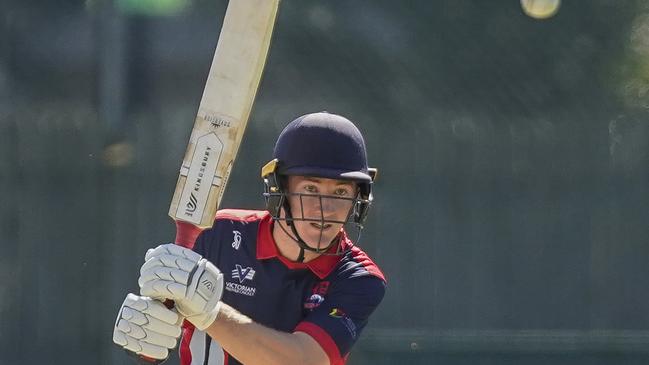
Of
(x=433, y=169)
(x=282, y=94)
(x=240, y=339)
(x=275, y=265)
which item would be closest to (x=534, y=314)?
(x=433, y=169)

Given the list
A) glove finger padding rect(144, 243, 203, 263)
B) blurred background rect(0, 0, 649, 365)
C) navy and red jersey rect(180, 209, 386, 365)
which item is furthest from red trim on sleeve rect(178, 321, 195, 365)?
blurred background rect(0, 0, 649, 365)

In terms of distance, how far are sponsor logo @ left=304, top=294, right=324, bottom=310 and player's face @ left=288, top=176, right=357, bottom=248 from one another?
0.18m

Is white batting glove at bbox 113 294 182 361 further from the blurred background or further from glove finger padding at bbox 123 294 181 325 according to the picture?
the blurred background

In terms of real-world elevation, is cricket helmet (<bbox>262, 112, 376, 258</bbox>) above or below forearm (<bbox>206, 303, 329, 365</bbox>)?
above

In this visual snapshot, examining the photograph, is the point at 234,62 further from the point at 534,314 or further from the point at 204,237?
the point at 534,314

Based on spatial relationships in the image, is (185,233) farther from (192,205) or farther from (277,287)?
(277,287)

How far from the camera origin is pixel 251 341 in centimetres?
283

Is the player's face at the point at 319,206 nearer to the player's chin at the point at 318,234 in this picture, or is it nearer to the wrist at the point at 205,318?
the player's chin at the point at 318,234

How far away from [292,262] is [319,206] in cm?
23

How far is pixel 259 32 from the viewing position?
2861 millimetres

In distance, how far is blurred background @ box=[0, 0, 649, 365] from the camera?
17.1 feet

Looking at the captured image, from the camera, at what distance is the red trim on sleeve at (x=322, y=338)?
303cm

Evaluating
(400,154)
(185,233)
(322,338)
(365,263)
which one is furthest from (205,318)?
(400,154)

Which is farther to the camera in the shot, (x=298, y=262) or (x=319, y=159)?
(x=298, y=262)
